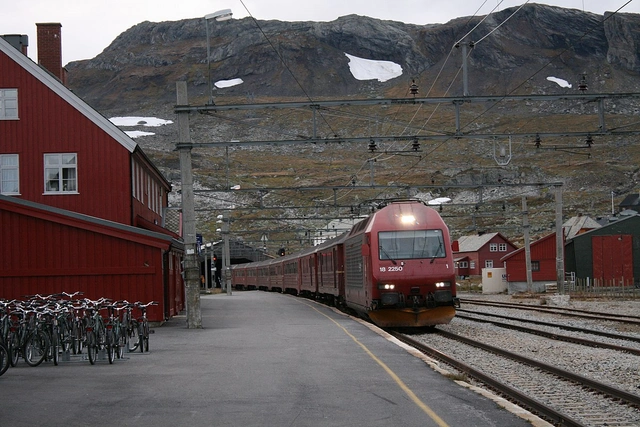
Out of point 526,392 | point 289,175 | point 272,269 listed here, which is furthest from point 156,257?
point 289,175

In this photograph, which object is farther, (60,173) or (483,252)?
(483,252)

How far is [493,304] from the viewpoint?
41.4 meters

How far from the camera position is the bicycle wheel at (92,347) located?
48.4 ft

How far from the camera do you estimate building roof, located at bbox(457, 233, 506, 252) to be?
90562mm

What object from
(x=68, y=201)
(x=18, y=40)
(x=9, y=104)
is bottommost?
(x=68, y=201)

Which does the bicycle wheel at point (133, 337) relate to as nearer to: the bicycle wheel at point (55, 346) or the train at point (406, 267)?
the bicycle wheel at point (55, 346)

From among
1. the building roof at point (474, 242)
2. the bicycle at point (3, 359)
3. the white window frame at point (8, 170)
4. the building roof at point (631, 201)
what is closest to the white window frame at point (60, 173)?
the white window frame at point (8, 170)

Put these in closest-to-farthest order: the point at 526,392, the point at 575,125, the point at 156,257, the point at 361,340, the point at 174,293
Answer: the point at 526,392 → the point at 361,340 → the point at 156,257 → the point at 174,293 → the point at 575,125

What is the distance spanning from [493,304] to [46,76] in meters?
24.0

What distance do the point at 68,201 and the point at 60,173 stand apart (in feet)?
3.19

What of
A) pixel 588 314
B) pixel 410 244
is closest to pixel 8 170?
pixel 410 244

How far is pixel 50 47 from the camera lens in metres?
32.8

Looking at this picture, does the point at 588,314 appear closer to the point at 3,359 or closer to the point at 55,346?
the point at 55,346

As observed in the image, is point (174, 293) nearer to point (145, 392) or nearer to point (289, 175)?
point (145, 392)
